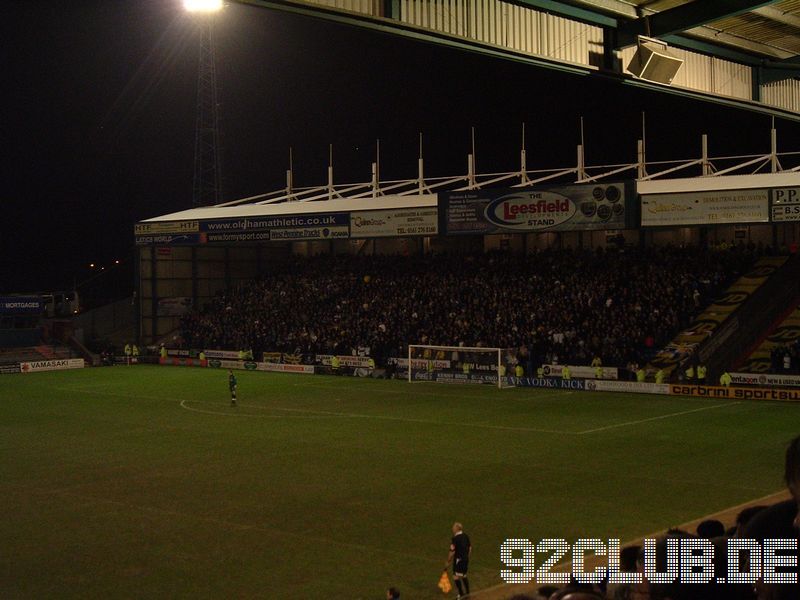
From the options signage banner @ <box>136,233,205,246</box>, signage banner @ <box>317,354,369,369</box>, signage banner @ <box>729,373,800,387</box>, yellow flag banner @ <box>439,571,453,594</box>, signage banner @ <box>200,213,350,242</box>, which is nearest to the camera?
yellow flag banner @ <box>439,571,453,594</box>

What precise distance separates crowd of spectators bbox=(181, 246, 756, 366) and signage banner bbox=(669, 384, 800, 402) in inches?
145

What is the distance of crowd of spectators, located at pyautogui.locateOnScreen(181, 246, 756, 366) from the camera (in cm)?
4350

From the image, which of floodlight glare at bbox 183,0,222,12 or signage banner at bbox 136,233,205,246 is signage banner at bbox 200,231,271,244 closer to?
signage banner at bbox 136,233,205,246

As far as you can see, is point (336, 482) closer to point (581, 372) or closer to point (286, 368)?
point (581, 372)

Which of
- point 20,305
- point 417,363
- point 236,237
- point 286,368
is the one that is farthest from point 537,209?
point 20,305

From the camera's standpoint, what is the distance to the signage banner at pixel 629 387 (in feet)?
→ 127

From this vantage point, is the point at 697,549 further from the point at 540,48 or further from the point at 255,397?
the point at 255,397

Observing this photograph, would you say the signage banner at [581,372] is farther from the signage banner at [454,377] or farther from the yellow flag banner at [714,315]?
the signage banner at [454,377]

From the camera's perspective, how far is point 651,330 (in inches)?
1678

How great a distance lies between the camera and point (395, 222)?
4953 cm

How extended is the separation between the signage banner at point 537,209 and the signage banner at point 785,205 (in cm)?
646

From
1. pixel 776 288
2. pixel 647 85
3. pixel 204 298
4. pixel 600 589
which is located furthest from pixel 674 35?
pixel 204 298

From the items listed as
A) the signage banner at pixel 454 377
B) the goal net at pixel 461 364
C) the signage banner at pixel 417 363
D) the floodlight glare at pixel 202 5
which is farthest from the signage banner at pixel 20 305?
the floodlight glare at pixel 202 5

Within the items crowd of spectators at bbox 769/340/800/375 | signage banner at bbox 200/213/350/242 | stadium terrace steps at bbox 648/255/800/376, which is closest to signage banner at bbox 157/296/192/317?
signage banner at bbox 200/213/350/242
